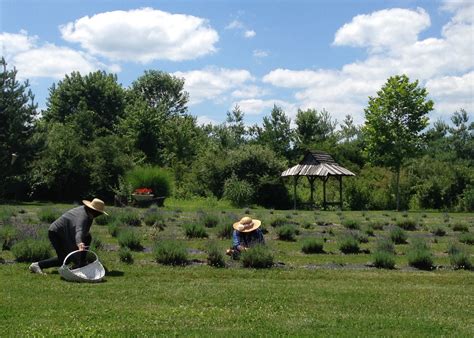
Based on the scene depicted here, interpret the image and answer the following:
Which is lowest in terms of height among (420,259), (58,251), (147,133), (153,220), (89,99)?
(420,259)

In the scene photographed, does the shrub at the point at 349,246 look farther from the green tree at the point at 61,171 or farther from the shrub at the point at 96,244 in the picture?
the green tree at the point at 61,171

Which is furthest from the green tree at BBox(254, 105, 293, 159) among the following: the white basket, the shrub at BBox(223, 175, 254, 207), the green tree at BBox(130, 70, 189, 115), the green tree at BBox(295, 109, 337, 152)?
the white basket

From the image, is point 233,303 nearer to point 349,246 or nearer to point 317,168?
point 349,246

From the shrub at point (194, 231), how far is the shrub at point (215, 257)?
426 cm

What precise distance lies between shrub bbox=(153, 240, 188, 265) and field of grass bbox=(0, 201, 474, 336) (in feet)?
0.88

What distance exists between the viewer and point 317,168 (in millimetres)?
36750

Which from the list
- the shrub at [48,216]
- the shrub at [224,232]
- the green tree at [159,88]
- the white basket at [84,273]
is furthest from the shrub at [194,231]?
the green tree at [159,88]

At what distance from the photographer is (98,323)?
6746 mm

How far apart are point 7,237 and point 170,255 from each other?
381cm

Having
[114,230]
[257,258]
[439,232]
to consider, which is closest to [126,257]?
[257,258]

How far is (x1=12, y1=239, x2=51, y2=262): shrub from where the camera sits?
11.3 meters

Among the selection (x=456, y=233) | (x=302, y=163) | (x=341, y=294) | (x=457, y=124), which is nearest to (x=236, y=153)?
(x=302, y=163)

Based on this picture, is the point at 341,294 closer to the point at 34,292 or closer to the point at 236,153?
the point at 34,292

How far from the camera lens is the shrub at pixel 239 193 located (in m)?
37.1
